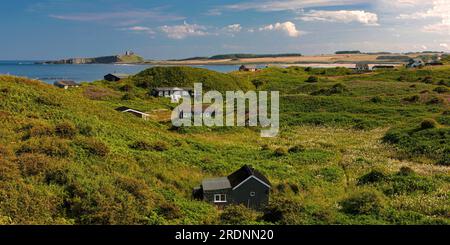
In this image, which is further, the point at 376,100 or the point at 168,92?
the point at 168,92

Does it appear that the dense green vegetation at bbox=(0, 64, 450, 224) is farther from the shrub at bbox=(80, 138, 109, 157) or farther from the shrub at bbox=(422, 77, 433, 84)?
the shrub at bbox=(422, 77, 433, 84)

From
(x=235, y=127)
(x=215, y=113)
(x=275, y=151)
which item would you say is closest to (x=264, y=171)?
(x=275, y=151)

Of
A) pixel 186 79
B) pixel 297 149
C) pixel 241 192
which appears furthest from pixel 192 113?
pixel 241 192

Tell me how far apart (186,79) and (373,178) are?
217 ft

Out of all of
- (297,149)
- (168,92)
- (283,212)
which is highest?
(168,92)

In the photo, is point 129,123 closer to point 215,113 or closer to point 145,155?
point 145,155

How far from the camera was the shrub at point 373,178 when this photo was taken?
96.3 ft

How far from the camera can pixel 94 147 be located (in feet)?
89.7

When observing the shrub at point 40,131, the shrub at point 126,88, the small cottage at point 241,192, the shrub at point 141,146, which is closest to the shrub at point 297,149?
the shrub at point 141,146

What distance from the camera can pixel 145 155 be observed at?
30.4 metres

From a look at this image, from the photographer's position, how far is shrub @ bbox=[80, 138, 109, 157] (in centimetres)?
2699

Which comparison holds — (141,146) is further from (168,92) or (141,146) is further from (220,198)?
(168,92)

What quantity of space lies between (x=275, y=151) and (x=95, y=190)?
20.7 meters
